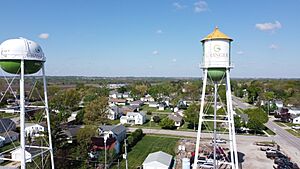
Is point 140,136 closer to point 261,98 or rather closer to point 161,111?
point 161,111

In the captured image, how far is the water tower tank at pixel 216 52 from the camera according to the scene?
16.1m

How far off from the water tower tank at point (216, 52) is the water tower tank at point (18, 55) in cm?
958

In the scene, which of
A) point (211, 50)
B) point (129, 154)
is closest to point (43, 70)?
point (211, 50)

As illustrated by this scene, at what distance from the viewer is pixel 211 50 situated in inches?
639

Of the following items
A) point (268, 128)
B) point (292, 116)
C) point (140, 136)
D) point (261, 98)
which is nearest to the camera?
point (140, 136)

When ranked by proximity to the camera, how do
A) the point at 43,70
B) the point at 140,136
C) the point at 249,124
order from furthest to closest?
the point at 249,124, the point at 140,136, the point at 43,70

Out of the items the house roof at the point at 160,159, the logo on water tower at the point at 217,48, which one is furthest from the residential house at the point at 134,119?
the logo on water tower at the point at 217,48

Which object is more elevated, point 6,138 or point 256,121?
point 256,121

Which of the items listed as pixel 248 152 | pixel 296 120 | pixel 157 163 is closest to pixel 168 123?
pixel 248 152

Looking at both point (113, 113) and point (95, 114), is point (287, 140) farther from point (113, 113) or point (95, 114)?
point (113, 113)

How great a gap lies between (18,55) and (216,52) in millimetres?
10897

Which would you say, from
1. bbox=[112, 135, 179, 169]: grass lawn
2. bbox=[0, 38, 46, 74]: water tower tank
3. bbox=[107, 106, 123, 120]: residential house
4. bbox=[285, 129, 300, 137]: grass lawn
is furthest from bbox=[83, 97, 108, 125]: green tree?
bbox=[285, 129, 300, 137]: grass lawn

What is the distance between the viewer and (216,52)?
16.1 m

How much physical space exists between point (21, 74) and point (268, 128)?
134 feet
